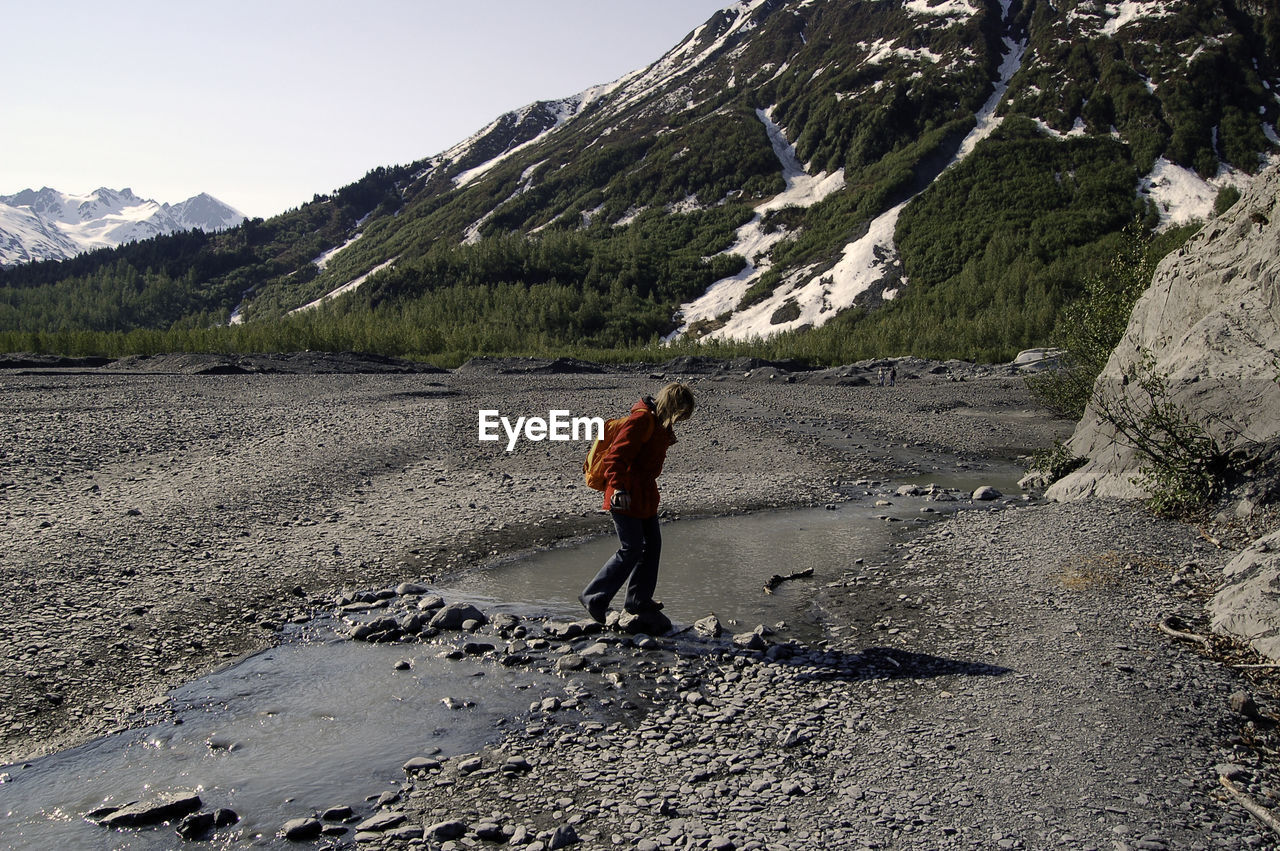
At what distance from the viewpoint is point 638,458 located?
969 centimetres

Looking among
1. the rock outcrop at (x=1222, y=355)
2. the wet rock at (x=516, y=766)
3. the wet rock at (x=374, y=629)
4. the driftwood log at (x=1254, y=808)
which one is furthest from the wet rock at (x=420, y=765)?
the rock outcrop at (x=1222, y=355)

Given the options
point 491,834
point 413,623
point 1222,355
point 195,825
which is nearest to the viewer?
point 491,834

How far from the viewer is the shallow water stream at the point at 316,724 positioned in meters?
6.30

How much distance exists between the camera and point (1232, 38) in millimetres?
128000

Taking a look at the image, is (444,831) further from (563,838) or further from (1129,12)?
(1129,12)

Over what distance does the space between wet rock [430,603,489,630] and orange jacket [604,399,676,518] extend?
7.47 ft

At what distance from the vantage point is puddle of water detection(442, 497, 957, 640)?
11180 millimetres

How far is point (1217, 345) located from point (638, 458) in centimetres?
1169

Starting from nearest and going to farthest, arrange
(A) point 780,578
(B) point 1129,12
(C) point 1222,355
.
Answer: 1. (A) point 780,578
2. (C) point 1222,355
3. (B) point 1129,12

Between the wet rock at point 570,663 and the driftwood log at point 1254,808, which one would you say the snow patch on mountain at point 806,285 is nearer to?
the wet rock at point 570,663

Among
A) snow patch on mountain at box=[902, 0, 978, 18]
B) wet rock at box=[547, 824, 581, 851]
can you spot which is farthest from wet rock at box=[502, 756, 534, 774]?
snow patch on mountain at box=[902, 0, 978, 18]

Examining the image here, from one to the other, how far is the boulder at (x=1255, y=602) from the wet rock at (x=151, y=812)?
9497 mm

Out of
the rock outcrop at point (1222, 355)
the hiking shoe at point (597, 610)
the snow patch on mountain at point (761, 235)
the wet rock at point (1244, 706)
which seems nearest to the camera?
the wet rock at point (1244, 706)

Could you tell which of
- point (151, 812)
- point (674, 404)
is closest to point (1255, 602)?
point (674, 404)
